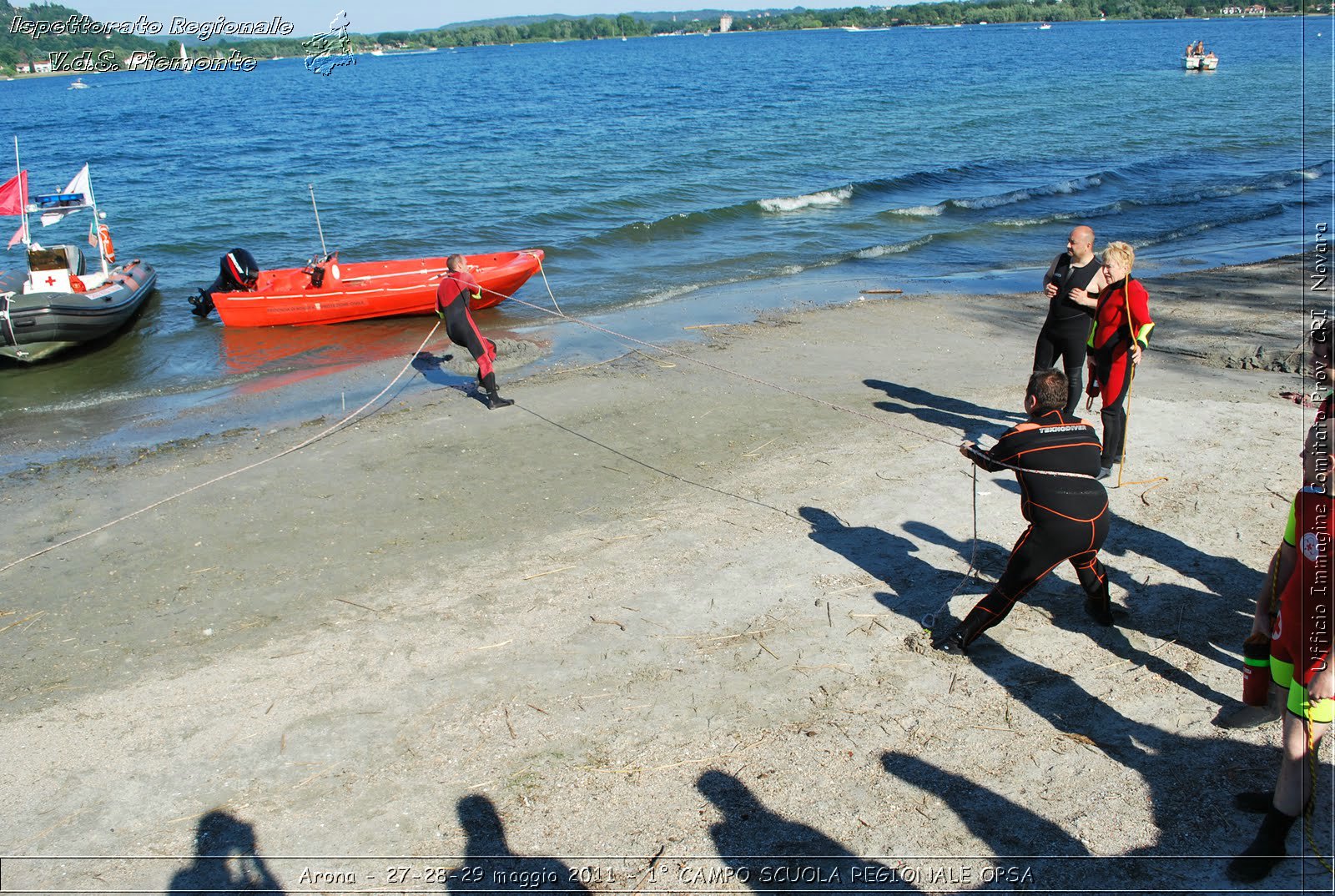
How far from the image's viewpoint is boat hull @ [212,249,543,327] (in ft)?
50.9

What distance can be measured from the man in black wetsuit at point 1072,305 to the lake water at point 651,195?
22.0 feet

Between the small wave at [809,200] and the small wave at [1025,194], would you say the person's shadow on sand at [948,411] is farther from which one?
the small wave at [1025,194]

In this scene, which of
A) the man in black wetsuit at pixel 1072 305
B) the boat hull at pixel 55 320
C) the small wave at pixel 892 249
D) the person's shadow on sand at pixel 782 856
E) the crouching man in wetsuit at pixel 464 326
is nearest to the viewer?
the person's shadow on sand at pixel 782 856

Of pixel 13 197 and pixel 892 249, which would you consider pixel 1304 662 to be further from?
pixel 892 249

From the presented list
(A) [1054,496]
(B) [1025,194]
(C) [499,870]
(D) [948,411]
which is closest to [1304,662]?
(A) [1054,496]

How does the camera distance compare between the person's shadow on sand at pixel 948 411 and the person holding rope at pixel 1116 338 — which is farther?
the person's shadow on sand at pixel 948 411

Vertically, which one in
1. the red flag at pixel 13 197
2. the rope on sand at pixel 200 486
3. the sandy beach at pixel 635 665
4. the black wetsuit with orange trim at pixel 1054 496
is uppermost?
the red flag at pixel 13 197

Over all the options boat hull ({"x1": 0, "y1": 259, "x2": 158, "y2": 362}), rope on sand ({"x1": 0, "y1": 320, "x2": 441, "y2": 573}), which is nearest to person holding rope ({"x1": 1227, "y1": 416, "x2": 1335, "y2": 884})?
rope on sand ({"x1": 0, "y1": 320, "x2": 441, "y2": 573})

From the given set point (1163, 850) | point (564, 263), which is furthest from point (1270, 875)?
point (564, 263)

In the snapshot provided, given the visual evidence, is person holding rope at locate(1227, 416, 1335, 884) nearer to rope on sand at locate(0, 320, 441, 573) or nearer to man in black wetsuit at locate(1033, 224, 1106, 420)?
man in black wetsuit at locate(1033, 224, 1106, 420)

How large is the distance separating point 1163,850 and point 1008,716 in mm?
1032

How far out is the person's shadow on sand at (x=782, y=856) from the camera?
4012 mm

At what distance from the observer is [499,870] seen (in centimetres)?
416

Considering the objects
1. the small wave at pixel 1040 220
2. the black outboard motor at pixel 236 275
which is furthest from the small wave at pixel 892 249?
the black outboard motor at pixel 236 275
